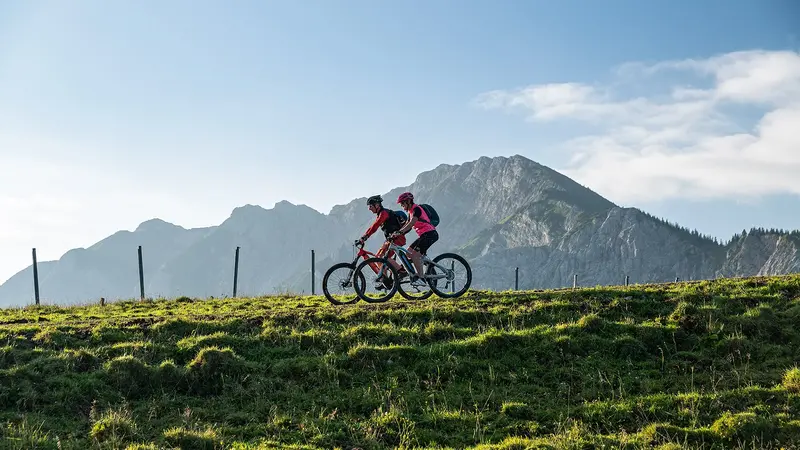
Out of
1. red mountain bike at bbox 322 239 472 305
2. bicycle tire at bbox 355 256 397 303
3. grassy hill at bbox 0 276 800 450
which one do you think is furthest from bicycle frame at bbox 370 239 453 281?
grassy hill at bbox 0 276 800 450

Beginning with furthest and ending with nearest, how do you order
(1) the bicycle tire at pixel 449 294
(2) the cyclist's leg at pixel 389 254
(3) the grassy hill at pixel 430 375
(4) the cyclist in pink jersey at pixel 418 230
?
1. (1) the bicycle tire at pixel 449 294
2. (2) the cyclist's leg at pixel 389 254
3. (4) the cyclist in pink jersey at pixel 418 230
4. (3) the grassy hill at pixel 430 375

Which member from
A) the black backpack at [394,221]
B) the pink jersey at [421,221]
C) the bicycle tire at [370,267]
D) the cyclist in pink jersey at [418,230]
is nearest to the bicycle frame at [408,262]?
the cyclist in pink jersey at [418,230]

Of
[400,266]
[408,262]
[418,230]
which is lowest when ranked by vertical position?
[400,266]

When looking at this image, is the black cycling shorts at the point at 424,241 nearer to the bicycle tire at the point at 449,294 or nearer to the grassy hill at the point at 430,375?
the bicycle tire at the point at 449,294

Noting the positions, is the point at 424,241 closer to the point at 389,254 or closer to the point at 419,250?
the point at 419,250

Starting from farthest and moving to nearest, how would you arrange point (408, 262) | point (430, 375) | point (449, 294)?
point (449, 294) < point (408, 262) < point (430, 375)

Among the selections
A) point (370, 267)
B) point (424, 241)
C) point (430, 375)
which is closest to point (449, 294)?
point (424, 241)

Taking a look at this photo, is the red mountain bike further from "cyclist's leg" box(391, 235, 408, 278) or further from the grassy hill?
the grassy hill

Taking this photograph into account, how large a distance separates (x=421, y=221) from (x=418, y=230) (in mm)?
359

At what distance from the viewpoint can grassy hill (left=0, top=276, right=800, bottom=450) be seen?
31.1 feet

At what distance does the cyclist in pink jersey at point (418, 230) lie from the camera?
16.5 m

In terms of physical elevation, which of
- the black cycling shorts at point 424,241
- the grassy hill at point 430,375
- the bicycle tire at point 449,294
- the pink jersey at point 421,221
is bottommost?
the grassy hill at point 430,375

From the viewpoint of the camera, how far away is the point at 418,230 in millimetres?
16781

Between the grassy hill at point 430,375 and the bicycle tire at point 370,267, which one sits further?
the bicycle tire at point 370,267
